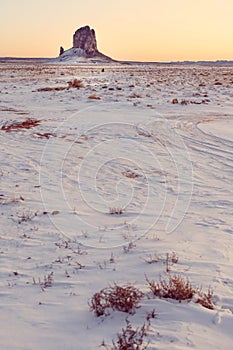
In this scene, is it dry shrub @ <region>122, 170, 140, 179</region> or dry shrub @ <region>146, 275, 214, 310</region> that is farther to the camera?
dry shrub @ <region>122, 170, 140, 179</region>

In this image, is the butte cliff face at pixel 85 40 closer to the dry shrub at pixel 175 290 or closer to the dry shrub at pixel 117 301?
the dry shrub at pixel 175 290

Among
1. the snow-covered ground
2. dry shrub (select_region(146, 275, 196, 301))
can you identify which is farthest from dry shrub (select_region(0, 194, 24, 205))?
dry shrub (select_region(146, 275, 196, 301))

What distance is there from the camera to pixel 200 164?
876 centimetres

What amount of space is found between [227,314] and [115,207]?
3.16m

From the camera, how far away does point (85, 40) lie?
181m

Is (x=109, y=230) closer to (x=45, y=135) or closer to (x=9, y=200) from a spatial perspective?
(x=9, y=200)

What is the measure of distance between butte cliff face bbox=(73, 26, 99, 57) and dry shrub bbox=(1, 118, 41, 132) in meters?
173

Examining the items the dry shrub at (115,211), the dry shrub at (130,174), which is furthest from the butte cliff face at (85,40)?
the dry shrub at (115,211)

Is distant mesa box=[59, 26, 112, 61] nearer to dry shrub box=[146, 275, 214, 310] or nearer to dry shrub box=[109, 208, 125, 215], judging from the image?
dry shrub box=[109, 208, 125, 215]

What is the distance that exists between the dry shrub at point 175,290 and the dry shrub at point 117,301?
16 centimetres

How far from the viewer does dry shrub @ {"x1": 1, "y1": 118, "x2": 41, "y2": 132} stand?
40.0ft

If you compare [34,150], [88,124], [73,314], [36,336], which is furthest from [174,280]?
[88,124]

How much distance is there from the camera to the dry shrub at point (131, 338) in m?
2.80

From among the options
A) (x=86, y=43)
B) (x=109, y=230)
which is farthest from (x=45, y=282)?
(x=86, y=43)
